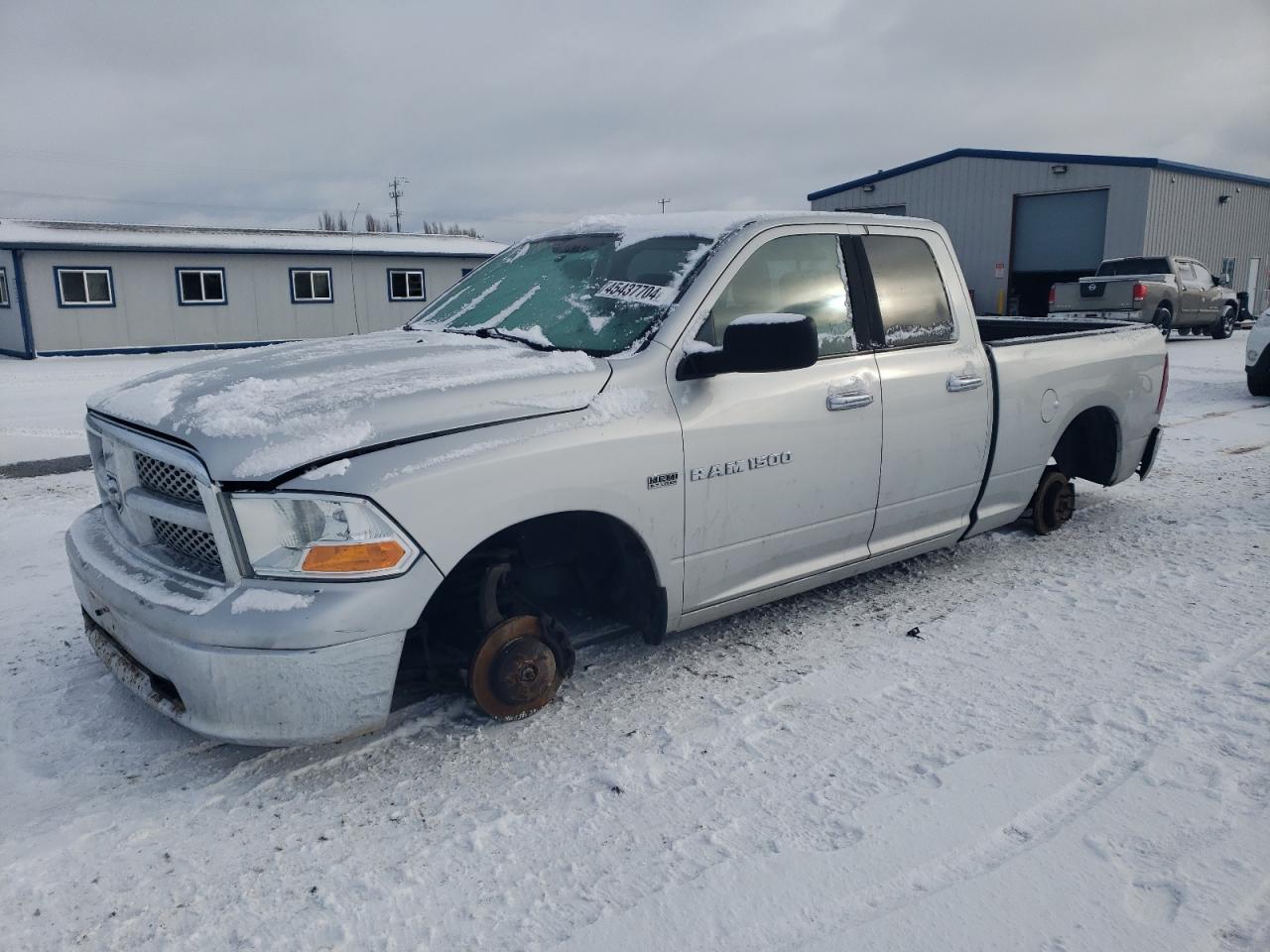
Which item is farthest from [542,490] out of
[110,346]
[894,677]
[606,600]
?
[110,346]

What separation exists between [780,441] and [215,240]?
24.1 m

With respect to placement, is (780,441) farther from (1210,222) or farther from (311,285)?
(1210,222)

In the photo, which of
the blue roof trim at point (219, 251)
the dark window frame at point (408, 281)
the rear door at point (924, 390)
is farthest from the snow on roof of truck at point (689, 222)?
the dark window frame at point (408, 281)

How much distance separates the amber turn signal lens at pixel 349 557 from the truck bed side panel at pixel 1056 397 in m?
3.18

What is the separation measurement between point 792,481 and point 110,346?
78.5ft

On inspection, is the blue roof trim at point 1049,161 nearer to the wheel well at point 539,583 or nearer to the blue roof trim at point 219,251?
the blue roof trim at point 219,251

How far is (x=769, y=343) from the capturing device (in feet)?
10.4

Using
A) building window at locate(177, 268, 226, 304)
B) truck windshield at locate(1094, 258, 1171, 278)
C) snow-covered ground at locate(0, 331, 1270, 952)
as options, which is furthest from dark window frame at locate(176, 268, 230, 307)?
snow-covered ground at locate(0, 331, 1270, 952)

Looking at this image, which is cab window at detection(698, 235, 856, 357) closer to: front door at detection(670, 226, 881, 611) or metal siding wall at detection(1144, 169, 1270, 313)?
front door at detection(670, 226, 881, 611)

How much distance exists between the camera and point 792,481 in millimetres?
3676

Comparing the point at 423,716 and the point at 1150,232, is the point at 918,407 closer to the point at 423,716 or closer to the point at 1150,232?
the point at 423,716

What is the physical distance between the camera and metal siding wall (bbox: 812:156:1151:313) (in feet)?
82.8

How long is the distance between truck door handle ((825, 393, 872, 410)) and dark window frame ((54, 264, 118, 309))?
936 inches

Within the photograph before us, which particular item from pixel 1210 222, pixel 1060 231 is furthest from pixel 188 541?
pixel 1210 222
